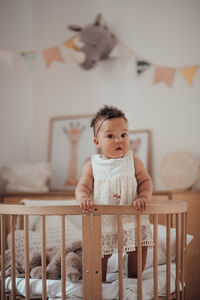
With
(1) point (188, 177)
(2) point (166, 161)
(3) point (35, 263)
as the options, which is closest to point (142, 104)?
(2) point (166, 161)

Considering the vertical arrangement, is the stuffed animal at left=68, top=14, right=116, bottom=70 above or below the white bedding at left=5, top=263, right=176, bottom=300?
above

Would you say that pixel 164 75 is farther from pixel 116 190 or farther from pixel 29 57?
pixel 116 190

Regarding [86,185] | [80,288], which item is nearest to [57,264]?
[80,288]

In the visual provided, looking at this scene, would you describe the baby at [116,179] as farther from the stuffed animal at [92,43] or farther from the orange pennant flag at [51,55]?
the orange pennant flag at [51,55]

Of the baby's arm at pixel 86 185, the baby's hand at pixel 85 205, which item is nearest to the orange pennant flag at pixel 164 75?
the baby's arm at pixel 86 185

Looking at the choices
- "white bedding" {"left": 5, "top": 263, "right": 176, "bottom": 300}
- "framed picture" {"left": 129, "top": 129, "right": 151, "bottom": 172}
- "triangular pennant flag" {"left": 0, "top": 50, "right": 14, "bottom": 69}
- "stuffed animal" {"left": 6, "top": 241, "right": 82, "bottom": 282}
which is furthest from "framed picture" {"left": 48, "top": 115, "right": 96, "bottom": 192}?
"white bedding" {"left": 5, "top": 263, "right": 176, "bottom": 300}

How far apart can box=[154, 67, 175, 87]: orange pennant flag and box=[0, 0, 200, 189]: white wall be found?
0.12 feet

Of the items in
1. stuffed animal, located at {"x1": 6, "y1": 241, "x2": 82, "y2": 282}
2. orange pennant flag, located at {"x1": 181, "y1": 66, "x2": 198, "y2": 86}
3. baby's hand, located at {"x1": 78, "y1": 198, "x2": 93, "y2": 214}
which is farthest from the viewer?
orange pennant flag, located at {"x1": 181, "y1": 66, "x2": 198, "y2": 86}

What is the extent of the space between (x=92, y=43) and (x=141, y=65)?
0.39 m

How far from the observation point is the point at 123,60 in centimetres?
302

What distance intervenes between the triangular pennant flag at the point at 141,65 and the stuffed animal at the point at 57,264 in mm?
1623

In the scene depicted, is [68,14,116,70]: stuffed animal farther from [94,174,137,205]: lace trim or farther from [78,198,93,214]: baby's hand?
Result: [78,198,93,214]: baby's hand

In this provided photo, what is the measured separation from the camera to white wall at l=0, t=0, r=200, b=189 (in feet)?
9.35

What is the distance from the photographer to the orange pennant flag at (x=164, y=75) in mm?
2869
